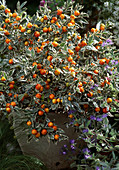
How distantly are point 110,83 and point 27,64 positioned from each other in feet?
2.45

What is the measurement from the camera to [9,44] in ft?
7.04

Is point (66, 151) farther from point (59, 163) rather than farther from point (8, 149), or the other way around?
point (8, 149)

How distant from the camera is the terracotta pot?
2.31 m

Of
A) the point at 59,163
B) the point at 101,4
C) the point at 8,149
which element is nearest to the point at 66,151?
the point at 59,163

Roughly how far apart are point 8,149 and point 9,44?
114 centimetres

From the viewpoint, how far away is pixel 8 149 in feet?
8.20

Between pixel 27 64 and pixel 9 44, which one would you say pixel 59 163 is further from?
pixel 9 44

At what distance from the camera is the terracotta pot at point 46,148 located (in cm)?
231

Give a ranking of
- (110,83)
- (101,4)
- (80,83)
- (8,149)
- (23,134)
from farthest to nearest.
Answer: (101,4) → (8,149) → (23,134) → (110,83) → (80,83)

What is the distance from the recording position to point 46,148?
91.9 inches

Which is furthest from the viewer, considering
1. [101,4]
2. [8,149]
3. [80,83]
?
[101,4]

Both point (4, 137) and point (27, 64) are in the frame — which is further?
point (4, 137)

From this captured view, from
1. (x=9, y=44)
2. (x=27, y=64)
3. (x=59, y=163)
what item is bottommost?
A: (x=59, y=163)

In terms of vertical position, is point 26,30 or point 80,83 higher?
point 26,30
